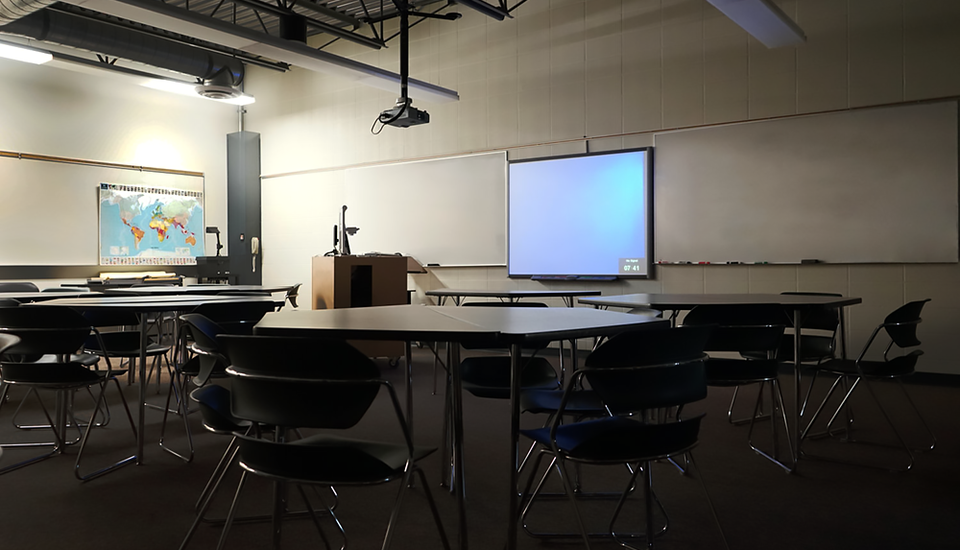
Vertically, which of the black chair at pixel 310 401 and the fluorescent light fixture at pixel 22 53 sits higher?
the fluorescent light fixture at pixel 22 53

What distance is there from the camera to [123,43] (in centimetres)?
763

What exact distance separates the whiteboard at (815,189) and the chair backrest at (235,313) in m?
4.45

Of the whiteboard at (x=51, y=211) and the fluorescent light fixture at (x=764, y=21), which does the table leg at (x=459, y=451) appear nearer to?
the fluorescent light fixture at (x=764, y=21)

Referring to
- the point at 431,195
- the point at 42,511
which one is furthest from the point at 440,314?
the point at 431,195

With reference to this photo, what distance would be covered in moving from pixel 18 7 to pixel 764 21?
6.18m

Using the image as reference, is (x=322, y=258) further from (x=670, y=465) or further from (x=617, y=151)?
(x=670, y=465)

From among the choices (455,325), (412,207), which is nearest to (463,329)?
(455,325)

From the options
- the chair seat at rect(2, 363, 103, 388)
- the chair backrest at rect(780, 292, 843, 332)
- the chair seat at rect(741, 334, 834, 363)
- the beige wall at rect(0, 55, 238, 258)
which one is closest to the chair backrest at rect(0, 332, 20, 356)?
the chair seat at rect(2, 363, 103, 388)

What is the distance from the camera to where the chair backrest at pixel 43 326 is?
3.06 meters

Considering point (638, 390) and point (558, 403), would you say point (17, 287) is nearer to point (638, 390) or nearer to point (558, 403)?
point (558, 403)

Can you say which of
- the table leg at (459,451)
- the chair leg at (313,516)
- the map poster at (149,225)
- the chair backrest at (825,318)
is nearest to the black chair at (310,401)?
the chair leg at (313,516)

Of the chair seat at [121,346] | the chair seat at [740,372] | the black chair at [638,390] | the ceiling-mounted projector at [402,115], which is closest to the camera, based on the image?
the black chair at [638,390]

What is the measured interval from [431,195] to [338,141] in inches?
72.5

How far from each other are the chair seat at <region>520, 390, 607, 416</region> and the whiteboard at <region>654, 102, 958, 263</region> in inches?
164
